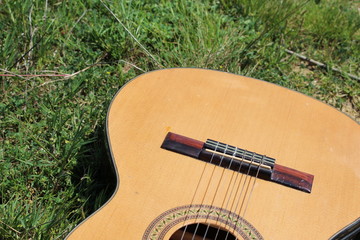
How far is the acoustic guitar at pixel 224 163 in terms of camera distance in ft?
5.92

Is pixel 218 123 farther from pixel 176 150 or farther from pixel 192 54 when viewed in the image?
pixel 192 54

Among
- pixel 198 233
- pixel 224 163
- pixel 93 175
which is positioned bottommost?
pixel 198 233

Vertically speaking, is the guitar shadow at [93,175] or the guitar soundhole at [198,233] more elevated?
the guitar shadow at [93,175]

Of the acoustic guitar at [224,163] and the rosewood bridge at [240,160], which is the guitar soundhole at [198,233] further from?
the rosewood bridge at [240,160]

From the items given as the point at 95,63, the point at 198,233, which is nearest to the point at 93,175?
the point at 198,233

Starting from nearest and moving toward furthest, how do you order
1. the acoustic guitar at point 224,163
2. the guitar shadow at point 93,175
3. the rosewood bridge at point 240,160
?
1. the acoustic guitar at point 224,163
2. the rosewood bridge at point 240,160
3. the guitar shadow at point 93,175

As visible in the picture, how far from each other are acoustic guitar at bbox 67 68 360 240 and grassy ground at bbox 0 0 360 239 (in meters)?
0.43

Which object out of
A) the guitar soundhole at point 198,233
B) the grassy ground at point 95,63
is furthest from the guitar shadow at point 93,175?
the guitar soundhole at point 198,233

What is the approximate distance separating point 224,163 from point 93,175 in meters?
0.80

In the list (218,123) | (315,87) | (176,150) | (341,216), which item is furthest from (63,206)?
(315,87)

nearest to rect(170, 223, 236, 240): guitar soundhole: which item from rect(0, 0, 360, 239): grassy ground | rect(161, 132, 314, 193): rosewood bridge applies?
rect(161, 132, 314, 193): rosewood bridge

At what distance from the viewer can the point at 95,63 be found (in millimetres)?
3033

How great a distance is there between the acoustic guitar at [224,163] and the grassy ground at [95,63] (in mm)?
435

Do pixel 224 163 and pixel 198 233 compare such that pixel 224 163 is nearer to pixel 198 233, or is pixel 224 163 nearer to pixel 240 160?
pixel 240 160
